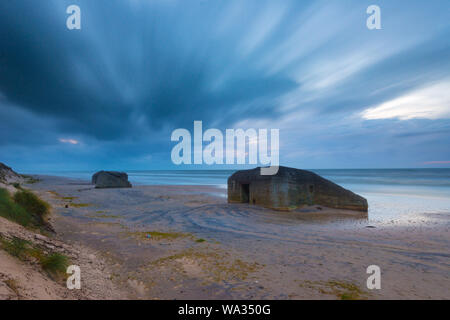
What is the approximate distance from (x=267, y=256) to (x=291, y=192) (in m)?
7.88

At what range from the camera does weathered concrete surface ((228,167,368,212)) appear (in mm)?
12539

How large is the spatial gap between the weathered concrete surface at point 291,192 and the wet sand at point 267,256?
2723mm

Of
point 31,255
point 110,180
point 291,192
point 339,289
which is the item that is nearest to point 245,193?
point 291,192

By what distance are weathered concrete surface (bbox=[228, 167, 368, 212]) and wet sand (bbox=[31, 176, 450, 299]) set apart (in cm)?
272

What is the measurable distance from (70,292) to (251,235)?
5701mm

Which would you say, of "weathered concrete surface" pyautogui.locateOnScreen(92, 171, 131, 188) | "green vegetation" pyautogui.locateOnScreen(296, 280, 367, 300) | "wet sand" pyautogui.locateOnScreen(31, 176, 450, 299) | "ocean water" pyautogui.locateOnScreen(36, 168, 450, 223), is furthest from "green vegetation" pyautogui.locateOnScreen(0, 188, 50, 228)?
"weathered concrete surface" pyautogui.locateOnScreen(92, 171, 131, 188)

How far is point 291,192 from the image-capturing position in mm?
12766

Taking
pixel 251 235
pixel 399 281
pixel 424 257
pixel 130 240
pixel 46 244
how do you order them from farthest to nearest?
pixel 251 235, pixel 130 240, pixel 424 257, pixel 46 244, pixel 399 281

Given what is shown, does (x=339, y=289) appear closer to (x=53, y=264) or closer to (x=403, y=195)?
(x=53, y=264)

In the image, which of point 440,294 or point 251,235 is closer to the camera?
point 440,294

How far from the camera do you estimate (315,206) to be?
13484 millimetres

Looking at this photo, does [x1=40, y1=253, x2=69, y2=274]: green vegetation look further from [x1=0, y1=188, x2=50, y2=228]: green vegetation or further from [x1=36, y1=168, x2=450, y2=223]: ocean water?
[x1=36, y1=168, x2=450, y2=223]: ocean water
